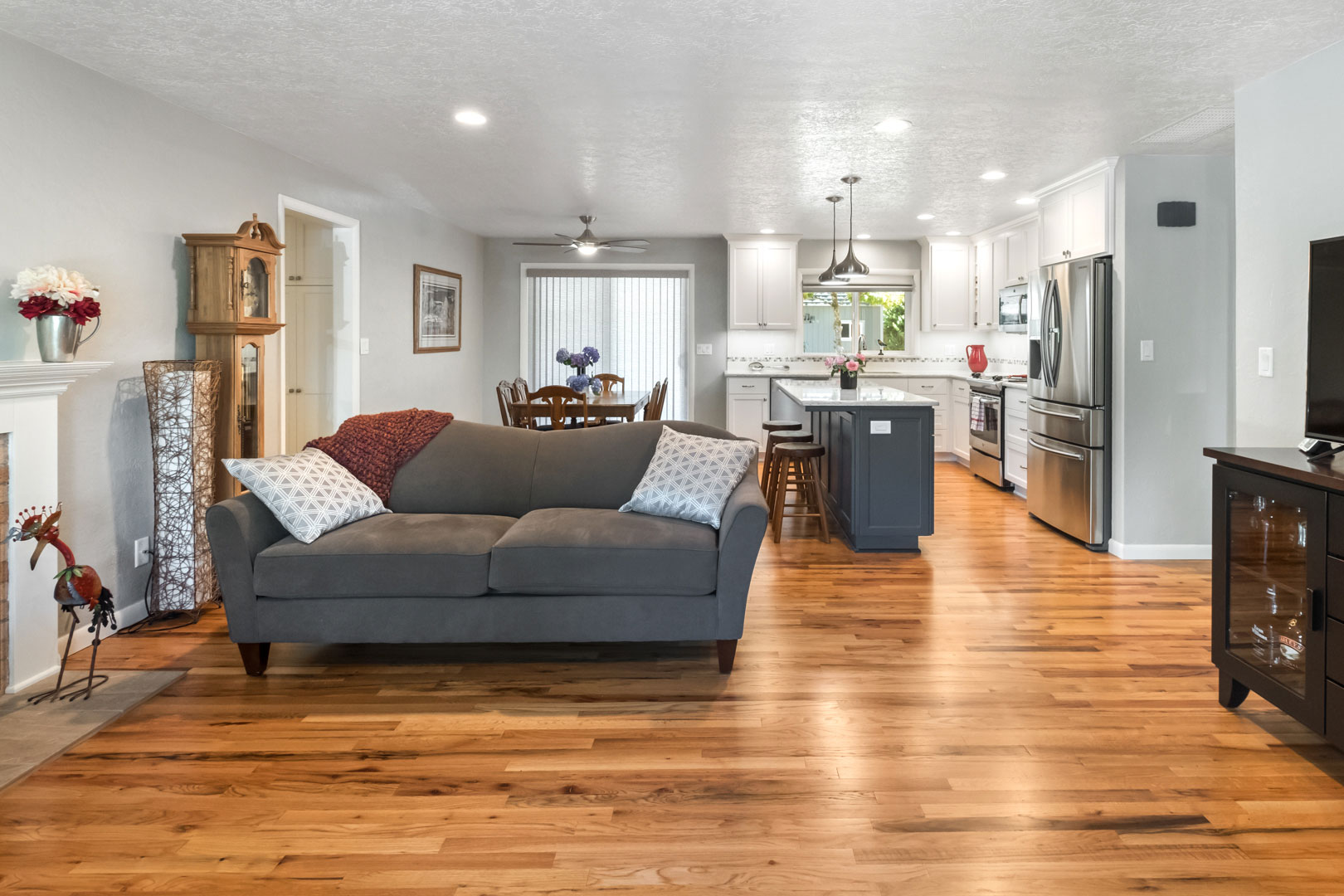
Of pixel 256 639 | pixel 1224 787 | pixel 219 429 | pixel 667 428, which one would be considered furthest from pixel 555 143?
pixel 1224 787

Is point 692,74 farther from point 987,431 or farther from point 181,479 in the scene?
point 987,431

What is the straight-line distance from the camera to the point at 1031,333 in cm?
618

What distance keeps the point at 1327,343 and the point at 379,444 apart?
362cm

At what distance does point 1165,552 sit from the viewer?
17.0 ft

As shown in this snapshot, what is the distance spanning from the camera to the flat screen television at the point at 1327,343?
2.73 m

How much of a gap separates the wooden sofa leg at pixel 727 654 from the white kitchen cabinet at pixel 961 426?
6.27m

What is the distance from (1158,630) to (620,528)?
239cm

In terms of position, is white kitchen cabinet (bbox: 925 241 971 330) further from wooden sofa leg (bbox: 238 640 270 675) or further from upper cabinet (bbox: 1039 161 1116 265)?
wooden sofa leg (bbox: 238 640 270 675)

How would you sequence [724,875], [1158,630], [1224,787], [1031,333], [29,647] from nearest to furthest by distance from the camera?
[724,875]
[1224,787]
[29,647]
[1158,630]
[1031,333]

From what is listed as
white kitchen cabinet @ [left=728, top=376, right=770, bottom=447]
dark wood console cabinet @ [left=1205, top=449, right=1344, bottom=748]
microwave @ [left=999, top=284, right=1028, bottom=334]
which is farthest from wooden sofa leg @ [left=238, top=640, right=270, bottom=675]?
white kitchen cabinet @ [left=728, top=376, right=770, bottom=447]

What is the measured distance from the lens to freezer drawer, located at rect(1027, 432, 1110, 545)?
5.31 m

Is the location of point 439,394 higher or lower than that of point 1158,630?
higher

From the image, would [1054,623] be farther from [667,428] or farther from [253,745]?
[253,745]

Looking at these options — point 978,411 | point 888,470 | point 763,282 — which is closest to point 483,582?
point 888,470
